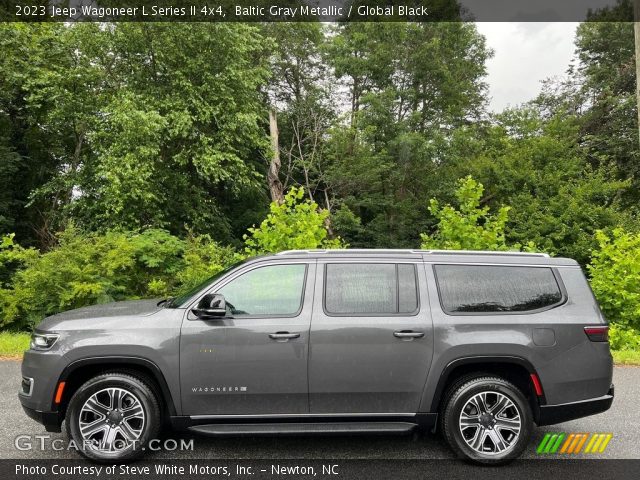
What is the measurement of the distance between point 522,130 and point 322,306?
2399cm

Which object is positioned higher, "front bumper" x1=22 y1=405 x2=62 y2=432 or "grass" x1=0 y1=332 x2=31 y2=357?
"front bumper" x1=22 y1=405 x2=62 y2=432

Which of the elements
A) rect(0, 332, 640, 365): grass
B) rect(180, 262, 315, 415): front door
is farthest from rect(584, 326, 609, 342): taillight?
rect(0, 332, 640, 365): grass

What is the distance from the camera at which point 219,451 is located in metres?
4.66

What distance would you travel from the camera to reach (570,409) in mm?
4438

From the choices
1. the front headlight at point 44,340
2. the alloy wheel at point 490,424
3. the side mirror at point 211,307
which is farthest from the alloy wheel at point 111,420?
the alloy wheel at point 490,424

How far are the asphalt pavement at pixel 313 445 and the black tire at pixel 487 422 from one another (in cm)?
28

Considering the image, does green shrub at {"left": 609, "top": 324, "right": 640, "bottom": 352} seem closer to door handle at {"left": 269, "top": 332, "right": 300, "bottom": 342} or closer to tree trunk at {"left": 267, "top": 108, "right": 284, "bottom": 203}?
door handle at {"left": 269, "top": 332, "right": 300, "bottom": 342}

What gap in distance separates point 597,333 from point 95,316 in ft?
14.3

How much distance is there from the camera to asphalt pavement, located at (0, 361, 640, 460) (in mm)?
4566

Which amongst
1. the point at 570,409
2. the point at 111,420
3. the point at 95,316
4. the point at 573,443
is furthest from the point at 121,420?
the point at 573,443

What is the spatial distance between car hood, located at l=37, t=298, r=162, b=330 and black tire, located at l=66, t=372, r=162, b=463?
18.3 inches

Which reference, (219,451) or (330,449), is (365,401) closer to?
(330,449)

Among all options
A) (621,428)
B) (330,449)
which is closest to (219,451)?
(330,449)

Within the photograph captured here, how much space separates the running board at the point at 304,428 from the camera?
428cm
